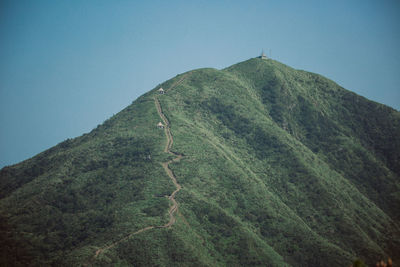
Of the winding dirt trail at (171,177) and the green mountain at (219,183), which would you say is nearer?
the winding dirt trail at (171,177)

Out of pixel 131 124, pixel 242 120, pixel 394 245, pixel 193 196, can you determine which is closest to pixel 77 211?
pixel 193 196

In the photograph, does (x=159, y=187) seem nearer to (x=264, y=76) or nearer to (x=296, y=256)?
A: (x=296, y=256)

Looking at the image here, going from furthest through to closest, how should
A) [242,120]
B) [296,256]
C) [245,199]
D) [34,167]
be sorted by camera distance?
1. [242,120]
2. [34,167]
3. [245,199]
4. [296,256]

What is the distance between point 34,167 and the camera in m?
109

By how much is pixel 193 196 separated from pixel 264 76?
251 feet

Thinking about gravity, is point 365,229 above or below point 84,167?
below

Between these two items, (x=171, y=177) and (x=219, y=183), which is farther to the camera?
(x=219, y=183)

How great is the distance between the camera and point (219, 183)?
306 feet

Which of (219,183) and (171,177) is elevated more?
(171,177)

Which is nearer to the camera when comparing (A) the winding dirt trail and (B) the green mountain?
(A) the winding dirt trail

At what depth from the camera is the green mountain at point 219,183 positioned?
2987 inches

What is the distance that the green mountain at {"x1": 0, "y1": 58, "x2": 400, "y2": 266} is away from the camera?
249 feet

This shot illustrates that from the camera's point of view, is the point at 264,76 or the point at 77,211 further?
the point at 264,76

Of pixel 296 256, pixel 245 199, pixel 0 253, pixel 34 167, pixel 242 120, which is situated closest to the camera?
pixel 0 253
